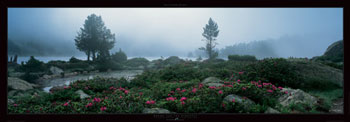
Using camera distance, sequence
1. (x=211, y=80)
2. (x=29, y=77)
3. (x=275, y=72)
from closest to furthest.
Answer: (x=29, y=77) → (x=211, y=80) → (x=275, y=72)

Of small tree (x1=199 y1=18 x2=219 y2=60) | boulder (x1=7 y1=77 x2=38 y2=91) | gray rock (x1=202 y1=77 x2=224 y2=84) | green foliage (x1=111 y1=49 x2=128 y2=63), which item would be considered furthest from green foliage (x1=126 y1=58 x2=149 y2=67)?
boulder (x1=7 y1=77 x2=38 y2=91)

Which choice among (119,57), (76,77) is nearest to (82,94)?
(76,77)

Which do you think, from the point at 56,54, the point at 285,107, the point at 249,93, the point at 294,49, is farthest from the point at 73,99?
the point at 294,49

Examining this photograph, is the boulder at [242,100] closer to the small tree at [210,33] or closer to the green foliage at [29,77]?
the small tree at [210,33]

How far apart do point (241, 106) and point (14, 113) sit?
3.79m

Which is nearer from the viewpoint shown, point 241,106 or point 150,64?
point 241,106

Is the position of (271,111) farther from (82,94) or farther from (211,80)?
(82,94)

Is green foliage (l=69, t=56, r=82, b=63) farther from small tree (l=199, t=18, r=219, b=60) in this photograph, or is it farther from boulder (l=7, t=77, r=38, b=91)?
small tree (l=199, t=18, r=219, b=60)

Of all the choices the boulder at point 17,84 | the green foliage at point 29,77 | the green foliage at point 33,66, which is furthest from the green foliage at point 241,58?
the boulder at point 17,84

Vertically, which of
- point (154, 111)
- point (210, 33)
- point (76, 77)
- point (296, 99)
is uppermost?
point (210, 33)

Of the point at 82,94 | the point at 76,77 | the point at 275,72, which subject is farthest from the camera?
the point at 275,72

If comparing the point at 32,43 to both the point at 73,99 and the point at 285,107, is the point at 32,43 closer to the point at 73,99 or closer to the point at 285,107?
the point at 73,99

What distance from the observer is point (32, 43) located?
2.48m

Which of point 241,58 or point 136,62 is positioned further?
point 241,58
